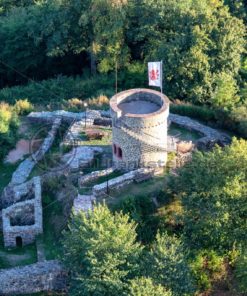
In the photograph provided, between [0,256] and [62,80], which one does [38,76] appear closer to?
[62,80]

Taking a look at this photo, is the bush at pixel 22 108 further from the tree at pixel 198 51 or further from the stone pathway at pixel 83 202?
the stone pathway at pixel 83 202

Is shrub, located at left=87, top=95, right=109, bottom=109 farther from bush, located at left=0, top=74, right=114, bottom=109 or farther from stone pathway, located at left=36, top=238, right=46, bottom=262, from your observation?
stone pathway, located at left=36, top=238, right=46, bottom=262

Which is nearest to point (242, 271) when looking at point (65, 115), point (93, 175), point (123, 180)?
point (123, 180)

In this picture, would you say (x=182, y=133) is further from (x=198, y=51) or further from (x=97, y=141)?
(x=198, y=51)

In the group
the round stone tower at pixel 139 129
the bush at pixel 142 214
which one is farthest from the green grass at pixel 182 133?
the bush at pixel 142 214

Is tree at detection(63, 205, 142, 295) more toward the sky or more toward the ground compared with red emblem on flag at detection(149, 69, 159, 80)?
more toward the ground

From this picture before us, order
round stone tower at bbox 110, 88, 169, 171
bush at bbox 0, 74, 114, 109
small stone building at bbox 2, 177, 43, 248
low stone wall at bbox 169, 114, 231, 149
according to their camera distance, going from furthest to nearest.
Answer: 1. bush at bbox 0, 74, 114, 109
2. low stone wall at bbox 169, 114, 231, 149
3. round stone tower at bbox 110, 88, 169, 171
4. small stone building at bbox 2, 177, 43, 248

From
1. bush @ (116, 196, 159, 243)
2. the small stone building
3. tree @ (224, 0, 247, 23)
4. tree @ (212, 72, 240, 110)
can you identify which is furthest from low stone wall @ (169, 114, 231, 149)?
tree @ (224, 0, 247, 23)
